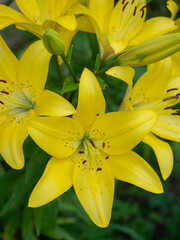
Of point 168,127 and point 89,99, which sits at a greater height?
point 89,99

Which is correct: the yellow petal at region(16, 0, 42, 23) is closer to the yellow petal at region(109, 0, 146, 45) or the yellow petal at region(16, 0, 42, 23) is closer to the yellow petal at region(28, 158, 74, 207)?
the yellow petal at region(109, 0, 146, 45)

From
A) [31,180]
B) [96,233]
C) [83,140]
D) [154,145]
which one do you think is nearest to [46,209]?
[31,180]

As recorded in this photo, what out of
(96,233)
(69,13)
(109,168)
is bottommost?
(96,233)

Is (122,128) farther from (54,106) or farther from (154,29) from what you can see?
(154,29)

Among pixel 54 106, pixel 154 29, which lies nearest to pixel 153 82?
pixel 154 29

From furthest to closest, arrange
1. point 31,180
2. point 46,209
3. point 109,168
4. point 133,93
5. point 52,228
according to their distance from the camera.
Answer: point 52,228 < point 46,209 < point 31,180 < point 133,93 < point 109,168

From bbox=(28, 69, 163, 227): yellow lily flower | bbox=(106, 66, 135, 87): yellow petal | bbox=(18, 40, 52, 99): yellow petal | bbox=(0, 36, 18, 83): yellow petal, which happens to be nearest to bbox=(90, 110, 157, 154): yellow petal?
bbox=(28, 69, 163, 227): yellow lily flower

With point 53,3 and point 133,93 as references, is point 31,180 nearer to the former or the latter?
point 133,93

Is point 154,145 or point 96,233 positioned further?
point 96,233
